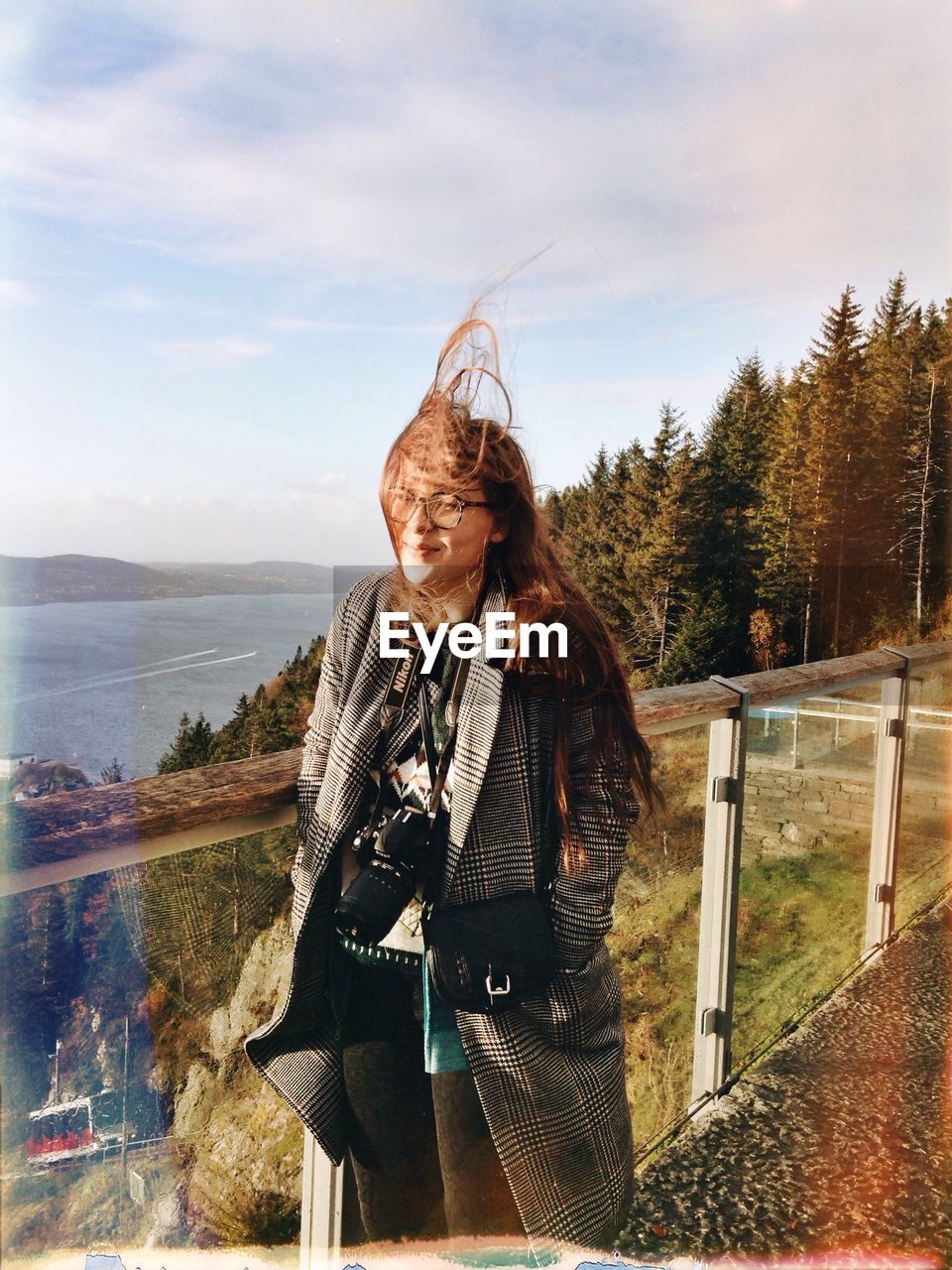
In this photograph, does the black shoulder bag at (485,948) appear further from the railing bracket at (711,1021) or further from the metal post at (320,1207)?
the railing bracket at (711,1021)

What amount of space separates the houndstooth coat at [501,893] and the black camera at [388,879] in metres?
0.03

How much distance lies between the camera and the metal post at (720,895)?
57.4 inches

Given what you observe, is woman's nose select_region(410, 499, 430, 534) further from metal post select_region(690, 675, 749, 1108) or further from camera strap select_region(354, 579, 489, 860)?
metal post select_region(690, 675, 749, 1108)

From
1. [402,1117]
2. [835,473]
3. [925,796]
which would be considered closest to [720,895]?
[402,1117]

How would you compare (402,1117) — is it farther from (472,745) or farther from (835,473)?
(835,473)

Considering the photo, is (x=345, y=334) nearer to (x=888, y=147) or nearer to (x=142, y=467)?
(x=888, y=147)

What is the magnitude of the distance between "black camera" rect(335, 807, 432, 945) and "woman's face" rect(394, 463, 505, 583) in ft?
0.87

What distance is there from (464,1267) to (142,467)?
4223 mm

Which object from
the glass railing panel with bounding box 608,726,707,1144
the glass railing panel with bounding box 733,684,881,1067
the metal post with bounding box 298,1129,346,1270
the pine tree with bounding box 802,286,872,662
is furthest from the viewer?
the pine tree with bounding box 802,286,872,662

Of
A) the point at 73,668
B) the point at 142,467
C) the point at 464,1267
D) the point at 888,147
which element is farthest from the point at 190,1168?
the point at 73,668

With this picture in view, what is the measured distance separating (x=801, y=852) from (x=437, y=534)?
1.28 m

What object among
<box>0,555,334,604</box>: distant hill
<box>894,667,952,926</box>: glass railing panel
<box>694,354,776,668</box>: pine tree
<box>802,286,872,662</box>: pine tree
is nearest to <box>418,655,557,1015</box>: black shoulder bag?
<box>894,667,952,926</box>: glass railing panel

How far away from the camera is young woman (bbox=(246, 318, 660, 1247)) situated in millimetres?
840

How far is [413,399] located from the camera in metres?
1.15
